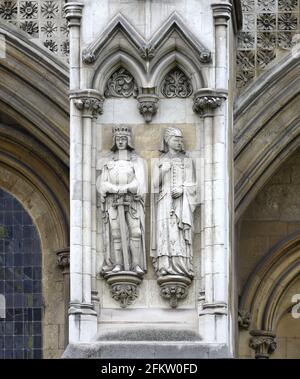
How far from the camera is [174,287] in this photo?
1337 inches

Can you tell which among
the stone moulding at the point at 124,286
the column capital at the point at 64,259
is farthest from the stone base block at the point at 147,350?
the column capital at the point at 64,259

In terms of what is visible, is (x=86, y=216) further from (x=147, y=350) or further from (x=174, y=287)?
(x=147, y=350)

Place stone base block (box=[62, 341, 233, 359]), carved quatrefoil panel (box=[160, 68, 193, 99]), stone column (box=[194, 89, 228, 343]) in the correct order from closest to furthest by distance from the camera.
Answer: stone base block (box=[62, 341, 233, 359]) → stone column (box=[194, 89, 228, 343]) → carved quatrefoil panel (box=[160, 68, 193, 99])

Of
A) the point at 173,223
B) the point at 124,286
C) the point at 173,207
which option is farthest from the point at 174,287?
the point at 173,207

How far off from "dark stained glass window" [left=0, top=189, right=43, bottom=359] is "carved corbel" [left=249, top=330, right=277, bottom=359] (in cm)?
246

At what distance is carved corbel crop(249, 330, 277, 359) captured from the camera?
3750 centimetres

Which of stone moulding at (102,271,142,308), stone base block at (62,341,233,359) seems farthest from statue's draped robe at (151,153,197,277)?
stone base block at (62,341,233,359)

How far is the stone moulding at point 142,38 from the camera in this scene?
34.3 meters

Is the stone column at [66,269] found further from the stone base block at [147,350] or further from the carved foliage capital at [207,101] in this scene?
the carved foliage capital at [207,101]

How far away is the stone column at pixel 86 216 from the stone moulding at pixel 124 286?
237 mm

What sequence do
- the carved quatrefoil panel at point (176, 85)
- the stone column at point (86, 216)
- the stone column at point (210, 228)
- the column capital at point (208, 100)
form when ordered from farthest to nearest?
the carved quatrefoil panel at point (176, 85) < the column capital at point (208, 100) < the stone column at point (86, 216) < the stone column at point (210, 228)

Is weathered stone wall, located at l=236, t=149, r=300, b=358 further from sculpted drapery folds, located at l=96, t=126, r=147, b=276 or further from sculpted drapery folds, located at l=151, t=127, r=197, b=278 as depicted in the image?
sculpted drapery folds, located at l=96, t=126, r=147, b=276

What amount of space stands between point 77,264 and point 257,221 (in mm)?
4464
